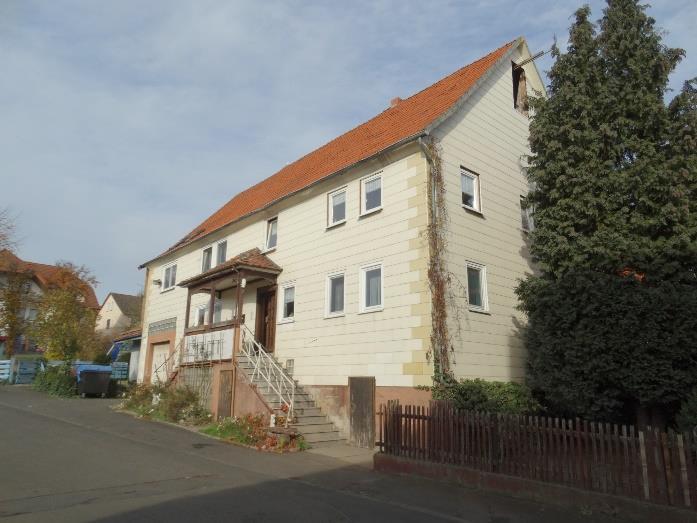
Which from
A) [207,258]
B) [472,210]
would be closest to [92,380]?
[207,258]

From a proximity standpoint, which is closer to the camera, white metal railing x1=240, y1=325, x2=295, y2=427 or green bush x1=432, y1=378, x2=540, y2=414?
green bush x1=432, y1=378, x2=540, y2=414

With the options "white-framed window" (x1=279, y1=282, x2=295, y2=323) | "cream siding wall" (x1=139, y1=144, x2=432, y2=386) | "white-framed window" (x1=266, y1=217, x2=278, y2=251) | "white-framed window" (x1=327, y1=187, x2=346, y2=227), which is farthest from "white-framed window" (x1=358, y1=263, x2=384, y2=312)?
"white-framed window" (x1=266, y1=217, x2=278, y2=251)

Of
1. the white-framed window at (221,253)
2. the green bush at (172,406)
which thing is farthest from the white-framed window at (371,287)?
the white-framed window at (221,253)

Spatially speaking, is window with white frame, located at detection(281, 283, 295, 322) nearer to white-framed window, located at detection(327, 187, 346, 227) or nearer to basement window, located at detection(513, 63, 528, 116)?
white-framed window, located at detection(327, 187, 346, 227)

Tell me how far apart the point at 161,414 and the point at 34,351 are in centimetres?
4240

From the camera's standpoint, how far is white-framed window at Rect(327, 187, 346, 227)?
16.4m

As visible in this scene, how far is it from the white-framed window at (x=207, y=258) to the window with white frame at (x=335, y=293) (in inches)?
343

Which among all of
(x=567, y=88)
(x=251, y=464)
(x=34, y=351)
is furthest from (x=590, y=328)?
(x=34, y=351)

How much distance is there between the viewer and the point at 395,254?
14062 mm

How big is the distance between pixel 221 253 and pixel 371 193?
30.2 ft

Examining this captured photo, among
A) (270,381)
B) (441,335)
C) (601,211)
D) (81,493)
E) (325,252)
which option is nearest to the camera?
(81,493)

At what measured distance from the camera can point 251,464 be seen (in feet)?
35.2

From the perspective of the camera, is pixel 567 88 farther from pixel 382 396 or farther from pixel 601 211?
pixel 382 396

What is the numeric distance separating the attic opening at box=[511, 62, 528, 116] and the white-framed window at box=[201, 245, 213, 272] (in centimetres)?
1351
